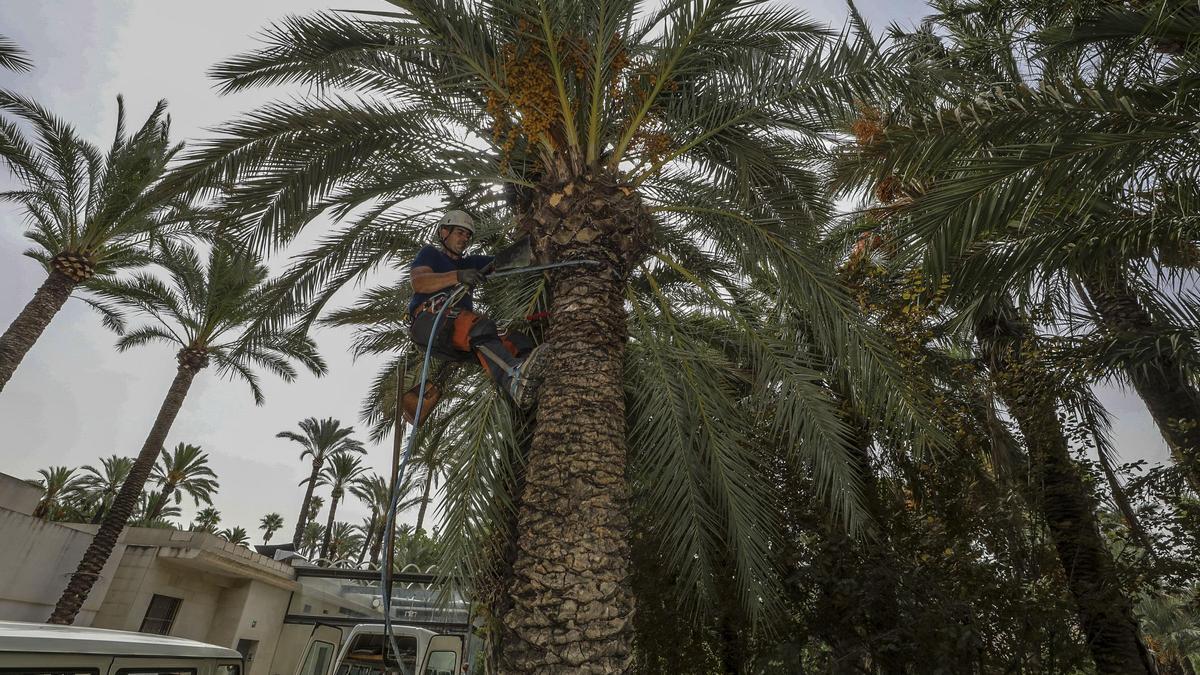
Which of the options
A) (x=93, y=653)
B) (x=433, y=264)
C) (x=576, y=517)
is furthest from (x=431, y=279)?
(x=93, y=653)

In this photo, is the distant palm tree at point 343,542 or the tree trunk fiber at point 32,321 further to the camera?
the distant palm tree at point 343,542

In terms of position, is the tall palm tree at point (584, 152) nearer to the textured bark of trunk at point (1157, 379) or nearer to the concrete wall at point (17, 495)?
the textured bark of trunk at point (1157, 379)

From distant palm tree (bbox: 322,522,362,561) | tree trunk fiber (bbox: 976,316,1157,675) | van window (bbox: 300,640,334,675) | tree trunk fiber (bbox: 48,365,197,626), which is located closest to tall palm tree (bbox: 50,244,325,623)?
tree trunk fiber (bbox: 48,365,197,626)

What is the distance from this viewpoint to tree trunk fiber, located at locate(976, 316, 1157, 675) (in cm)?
599

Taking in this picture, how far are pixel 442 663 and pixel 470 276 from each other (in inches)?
267

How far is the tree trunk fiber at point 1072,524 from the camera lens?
5.99 m

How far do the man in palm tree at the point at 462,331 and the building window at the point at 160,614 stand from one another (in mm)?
13965

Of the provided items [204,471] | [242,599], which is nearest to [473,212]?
[242,599]

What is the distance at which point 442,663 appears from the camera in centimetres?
903

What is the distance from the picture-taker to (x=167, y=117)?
13.5m

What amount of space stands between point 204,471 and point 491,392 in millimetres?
26782

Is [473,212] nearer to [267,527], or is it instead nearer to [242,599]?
[242,599]

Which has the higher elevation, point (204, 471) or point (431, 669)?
point (204, 471)

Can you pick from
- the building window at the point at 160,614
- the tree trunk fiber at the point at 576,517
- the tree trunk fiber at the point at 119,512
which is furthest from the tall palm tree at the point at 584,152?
the building window at the point at 160,614
